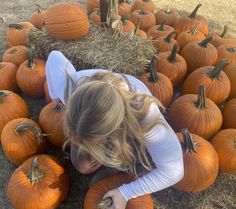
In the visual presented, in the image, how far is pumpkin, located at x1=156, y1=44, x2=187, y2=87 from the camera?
347 centimetres

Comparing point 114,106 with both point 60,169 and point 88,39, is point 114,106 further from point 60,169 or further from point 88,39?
point 88,39

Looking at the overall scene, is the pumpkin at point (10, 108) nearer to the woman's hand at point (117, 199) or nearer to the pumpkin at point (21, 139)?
the pumpkin at point (21, 139)

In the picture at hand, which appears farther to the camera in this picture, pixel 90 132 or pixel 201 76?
pixel 201 76

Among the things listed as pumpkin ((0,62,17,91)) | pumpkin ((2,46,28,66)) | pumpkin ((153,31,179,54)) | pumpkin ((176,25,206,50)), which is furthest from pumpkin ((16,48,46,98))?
pumpkin ((176,25,206,50))

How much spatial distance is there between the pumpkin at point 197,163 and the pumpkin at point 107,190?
413mm

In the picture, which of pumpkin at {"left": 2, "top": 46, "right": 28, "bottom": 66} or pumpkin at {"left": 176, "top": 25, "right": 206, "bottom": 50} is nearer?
pumpkin at {"left": 2, "top": 46, "right": 28, "bottom": 66}

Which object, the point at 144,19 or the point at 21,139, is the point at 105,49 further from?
the point at 21,139

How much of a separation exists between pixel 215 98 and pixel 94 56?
1.32m

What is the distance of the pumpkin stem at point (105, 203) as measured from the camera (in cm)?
222

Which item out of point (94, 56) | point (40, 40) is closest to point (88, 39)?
point (94, 56)

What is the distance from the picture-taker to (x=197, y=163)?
263cm

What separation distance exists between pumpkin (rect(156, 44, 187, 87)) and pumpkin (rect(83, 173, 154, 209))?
1.39 metres

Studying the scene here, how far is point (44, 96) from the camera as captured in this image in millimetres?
3701

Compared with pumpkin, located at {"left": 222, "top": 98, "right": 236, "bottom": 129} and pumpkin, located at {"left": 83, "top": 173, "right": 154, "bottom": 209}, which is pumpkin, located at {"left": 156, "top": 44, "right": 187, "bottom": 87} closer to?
pumpkin, located at {"left": 222, "top": 98, "right": 236, "bottom": 129}
